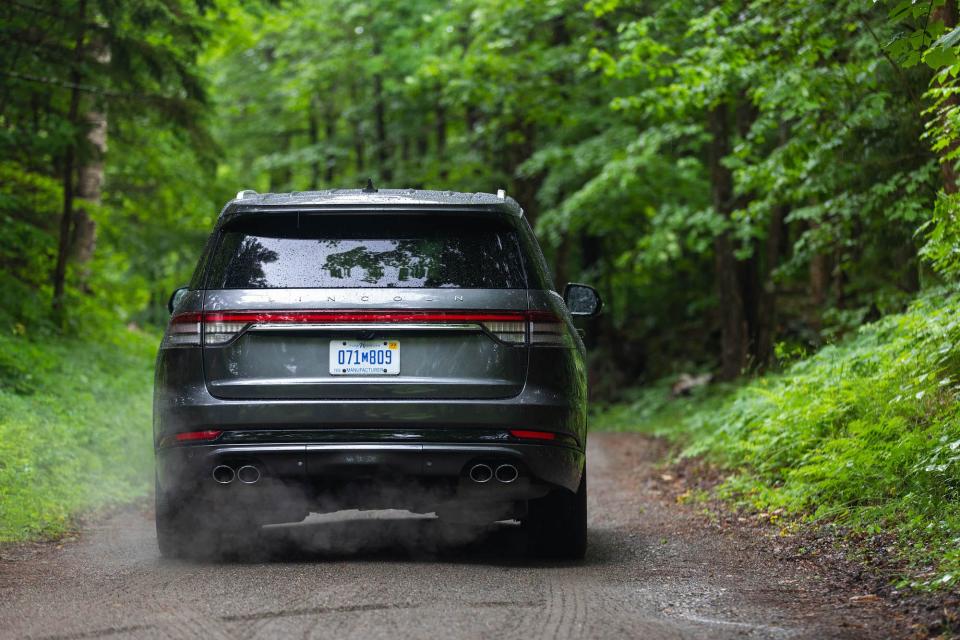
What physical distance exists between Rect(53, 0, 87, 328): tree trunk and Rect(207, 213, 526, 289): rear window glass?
872 cm

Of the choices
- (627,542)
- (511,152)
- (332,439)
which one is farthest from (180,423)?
(511,152)

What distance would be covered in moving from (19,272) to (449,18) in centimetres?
1116

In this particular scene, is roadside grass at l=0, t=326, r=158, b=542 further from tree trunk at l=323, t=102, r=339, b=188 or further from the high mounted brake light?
tree trunk at l=323, t=102, r=339, b=188

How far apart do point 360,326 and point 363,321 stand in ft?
0.10

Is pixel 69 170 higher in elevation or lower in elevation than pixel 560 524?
higher

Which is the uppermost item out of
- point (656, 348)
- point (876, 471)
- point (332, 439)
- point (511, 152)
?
point (511, 152)

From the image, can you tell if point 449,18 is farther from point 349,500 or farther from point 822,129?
point 349,500

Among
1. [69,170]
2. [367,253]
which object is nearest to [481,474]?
[367,253]

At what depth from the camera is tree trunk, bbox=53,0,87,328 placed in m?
13.9

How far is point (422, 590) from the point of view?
550cm

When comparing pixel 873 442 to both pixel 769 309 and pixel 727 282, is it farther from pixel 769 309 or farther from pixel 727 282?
pixel 769 309

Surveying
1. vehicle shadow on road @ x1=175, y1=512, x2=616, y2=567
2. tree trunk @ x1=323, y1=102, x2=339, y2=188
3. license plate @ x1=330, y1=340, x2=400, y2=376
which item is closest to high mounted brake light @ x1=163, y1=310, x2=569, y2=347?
license plate @ x1=330, y1=340, x2=400, y2=376

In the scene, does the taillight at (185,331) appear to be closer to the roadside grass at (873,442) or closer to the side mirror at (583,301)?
the side mirror at (583,301)

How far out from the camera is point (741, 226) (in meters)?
17.8
